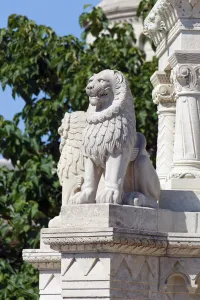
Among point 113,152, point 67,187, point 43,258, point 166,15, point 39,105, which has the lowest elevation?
point 43,258

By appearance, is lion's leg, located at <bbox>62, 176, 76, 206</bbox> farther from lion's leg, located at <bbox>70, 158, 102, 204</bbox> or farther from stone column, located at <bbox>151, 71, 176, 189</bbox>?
stone column, located at <bbox>151, 71, 176, 189</bbox>

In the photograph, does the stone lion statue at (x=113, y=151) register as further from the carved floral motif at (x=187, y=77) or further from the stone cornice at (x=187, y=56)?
the stone cornice at (x=187, y=56)

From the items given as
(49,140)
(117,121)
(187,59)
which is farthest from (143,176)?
(49,140)

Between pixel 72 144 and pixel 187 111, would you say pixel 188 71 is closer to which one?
pixel 187 111

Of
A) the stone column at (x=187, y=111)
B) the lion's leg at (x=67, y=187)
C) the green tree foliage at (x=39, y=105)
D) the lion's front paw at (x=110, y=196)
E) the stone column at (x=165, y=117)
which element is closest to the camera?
the lion's front paw at (x=110, y=196)

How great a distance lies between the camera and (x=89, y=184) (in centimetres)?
2244

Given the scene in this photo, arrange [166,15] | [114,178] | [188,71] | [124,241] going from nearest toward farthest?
[124,241], [114,178], [188,71], [166,15]

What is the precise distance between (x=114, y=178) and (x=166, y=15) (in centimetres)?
475

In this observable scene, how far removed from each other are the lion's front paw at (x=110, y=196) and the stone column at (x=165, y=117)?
197 inches

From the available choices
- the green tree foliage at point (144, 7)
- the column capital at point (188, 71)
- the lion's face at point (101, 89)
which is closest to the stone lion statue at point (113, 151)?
the lion's face at point (101, 89)

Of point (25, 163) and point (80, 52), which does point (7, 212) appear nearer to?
point (25, 163)

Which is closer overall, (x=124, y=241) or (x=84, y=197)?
(x=124, y=241)

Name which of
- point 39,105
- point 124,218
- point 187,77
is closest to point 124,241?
point 124,218

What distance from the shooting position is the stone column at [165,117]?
27219 millimetres
